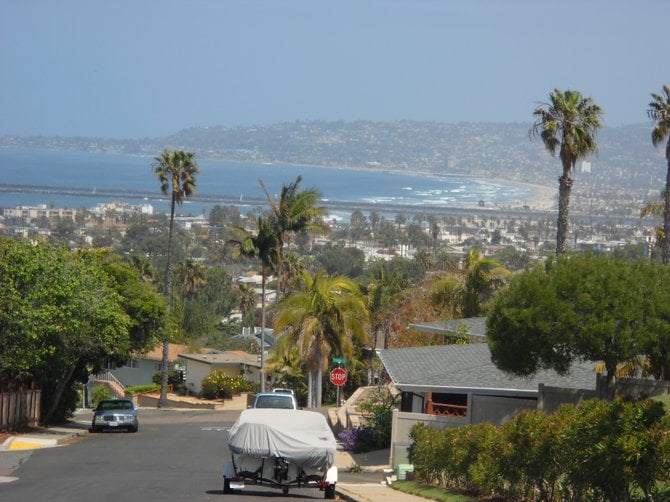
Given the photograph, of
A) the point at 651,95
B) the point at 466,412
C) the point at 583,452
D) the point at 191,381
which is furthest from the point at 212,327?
the point at 583,452

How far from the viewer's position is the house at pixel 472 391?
2873cm

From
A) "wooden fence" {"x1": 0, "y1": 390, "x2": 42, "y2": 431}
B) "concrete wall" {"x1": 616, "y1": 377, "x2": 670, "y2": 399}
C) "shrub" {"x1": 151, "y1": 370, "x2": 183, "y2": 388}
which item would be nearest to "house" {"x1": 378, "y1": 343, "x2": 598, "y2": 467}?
"concrete wall" {"x1": 616, "y1": 377, "x2": 670, "y2": 399}

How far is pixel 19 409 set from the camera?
40750mm

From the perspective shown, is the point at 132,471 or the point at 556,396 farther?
the point at 556,396

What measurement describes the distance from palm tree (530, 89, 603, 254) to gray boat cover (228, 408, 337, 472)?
1022 inches

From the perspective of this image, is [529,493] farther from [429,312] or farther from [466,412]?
[429,312]

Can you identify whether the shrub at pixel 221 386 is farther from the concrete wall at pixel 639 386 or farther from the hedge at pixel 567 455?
the hedge at pixel 567 455

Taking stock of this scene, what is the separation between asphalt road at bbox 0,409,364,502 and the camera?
831 inches

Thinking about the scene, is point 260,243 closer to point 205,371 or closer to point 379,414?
point 205,371

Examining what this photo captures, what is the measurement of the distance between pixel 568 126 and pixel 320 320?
12.2 m

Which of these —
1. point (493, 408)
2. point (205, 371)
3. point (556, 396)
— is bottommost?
point (205, 371)

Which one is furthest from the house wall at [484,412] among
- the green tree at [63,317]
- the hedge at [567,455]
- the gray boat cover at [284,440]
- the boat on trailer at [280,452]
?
the green tree at [63,317]

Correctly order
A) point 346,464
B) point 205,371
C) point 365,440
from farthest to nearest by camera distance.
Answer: point 205,371
point 365,440
point 346,464

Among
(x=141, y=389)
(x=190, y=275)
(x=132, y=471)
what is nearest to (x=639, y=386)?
(x=132, y=471)
